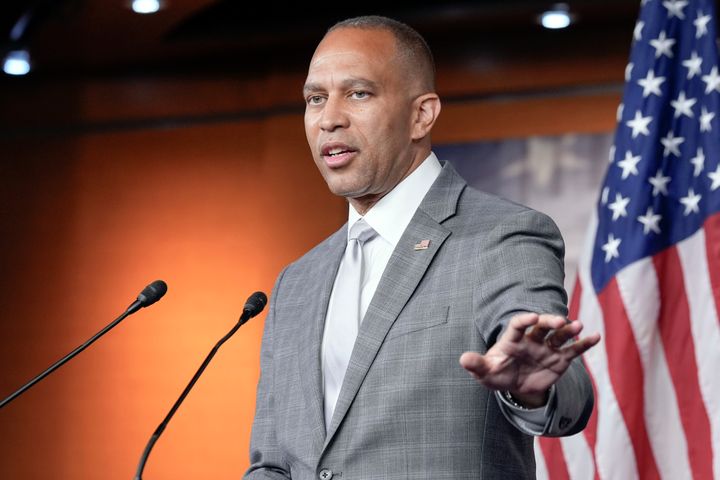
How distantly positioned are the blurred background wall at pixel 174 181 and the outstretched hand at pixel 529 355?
3678 millimetres

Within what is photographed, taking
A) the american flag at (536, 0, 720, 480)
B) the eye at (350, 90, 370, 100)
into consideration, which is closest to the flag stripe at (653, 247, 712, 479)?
the american flag at (536, 0, 720, 480)

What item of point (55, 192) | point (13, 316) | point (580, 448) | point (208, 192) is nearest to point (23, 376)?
point (13, 316)

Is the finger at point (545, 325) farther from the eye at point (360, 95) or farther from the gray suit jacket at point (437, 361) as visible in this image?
the eye at point (360, 95)

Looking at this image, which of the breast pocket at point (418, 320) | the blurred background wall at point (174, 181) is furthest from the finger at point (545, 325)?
the blurred background wall at point (174, 181)

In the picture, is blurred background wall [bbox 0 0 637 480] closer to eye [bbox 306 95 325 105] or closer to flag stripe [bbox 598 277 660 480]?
flag stripe [bbox 598 277 660 480]

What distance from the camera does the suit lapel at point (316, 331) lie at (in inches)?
74.8

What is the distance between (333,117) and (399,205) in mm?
214

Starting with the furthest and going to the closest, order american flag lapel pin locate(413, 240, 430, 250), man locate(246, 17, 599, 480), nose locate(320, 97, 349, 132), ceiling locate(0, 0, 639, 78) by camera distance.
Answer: ceiling locate(0, 0, 639, 78) → nose locate(320, 97, 349, 132) → american flag lapel pin locate(413, 240, 430, 250) → man locate(246, 17, 599, 480)

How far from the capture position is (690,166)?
131 inches

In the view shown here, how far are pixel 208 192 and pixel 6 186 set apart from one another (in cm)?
119

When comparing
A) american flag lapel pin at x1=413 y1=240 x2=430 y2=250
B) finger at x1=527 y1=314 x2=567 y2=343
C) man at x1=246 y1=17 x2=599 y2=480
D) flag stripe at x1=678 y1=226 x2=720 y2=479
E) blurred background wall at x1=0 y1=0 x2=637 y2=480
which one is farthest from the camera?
blurred background wall at x1=0 y1=0 x2=637 y2=480

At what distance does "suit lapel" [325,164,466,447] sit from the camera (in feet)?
5.97

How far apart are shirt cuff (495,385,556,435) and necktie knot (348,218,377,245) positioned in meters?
0.56

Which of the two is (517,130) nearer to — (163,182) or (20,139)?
(163,182)
